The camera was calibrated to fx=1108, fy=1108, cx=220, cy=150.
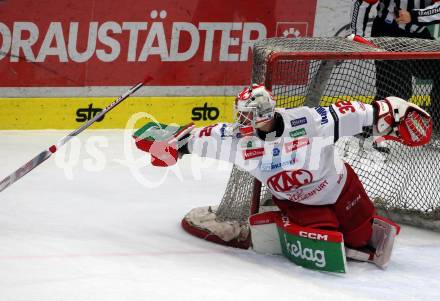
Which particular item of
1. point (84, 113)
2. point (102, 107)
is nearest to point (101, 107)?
point (102, 107)

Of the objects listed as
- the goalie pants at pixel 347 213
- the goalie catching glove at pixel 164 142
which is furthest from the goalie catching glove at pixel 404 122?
the goalie catching glove at pixel 164 142

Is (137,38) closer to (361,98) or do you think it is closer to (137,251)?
(361,98)

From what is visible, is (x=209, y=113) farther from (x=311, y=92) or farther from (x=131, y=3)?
(x=311, y=92)

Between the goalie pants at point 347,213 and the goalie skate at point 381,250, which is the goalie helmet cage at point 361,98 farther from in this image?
the goalie skate at point 381,250

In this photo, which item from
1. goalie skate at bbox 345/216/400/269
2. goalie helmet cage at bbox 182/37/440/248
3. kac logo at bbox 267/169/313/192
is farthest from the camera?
goalie helmet cage at bbox 182/37/440/248

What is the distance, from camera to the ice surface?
4.07 meters

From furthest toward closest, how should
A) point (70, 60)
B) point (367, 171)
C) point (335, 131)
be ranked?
point (70, 60) < point (367, 171) < point (335, 131)

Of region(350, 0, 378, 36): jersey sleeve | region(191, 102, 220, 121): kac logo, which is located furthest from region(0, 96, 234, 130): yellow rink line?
region(350, 0, 378, 36): jersey sleeve

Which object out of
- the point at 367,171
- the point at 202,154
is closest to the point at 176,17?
the point at 367,171

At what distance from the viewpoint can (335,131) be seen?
4520 mm

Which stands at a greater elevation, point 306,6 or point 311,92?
point 306,6

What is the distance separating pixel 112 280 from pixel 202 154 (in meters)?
0.81

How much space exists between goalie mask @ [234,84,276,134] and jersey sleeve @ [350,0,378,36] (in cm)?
246

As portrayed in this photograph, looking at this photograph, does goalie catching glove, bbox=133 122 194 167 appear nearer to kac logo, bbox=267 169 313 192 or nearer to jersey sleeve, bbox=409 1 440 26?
kac logo, bbox=267 169 313 192
